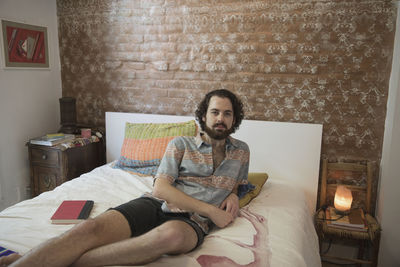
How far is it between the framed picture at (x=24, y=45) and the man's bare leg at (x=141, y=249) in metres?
2.23

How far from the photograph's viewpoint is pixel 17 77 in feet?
9.76

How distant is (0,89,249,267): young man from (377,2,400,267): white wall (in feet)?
3.68

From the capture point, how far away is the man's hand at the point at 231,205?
182 centimetres

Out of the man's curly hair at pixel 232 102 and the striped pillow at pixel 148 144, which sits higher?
the man's curly hair at pixel 232 102

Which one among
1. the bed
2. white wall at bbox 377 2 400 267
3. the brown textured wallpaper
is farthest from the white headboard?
white wall at bbox 377 2 400 267

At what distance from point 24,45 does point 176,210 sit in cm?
229

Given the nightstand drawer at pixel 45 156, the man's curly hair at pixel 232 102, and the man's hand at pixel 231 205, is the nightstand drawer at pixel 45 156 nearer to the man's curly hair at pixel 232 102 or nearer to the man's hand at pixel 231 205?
the man's curly hair at pixel 232 102

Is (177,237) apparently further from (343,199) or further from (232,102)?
(343,199)

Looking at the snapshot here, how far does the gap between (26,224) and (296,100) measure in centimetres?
205

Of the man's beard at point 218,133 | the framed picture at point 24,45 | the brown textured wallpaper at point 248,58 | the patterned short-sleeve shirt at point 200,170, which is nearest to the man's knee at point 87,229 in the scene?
the patterned short-sleeve shirt at point 200,170

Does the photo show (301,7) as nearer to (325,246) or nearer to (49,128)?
(325,246)

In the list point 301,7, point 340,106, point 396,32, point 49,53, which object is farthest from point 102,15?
point 396,32

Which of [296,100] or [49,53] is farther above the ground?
[49,53]

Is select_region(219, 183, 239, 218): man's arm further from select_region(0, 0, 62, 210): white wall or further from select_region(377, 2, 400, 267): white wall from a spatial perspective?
select_region(0, 0, 62, 210): white wall
